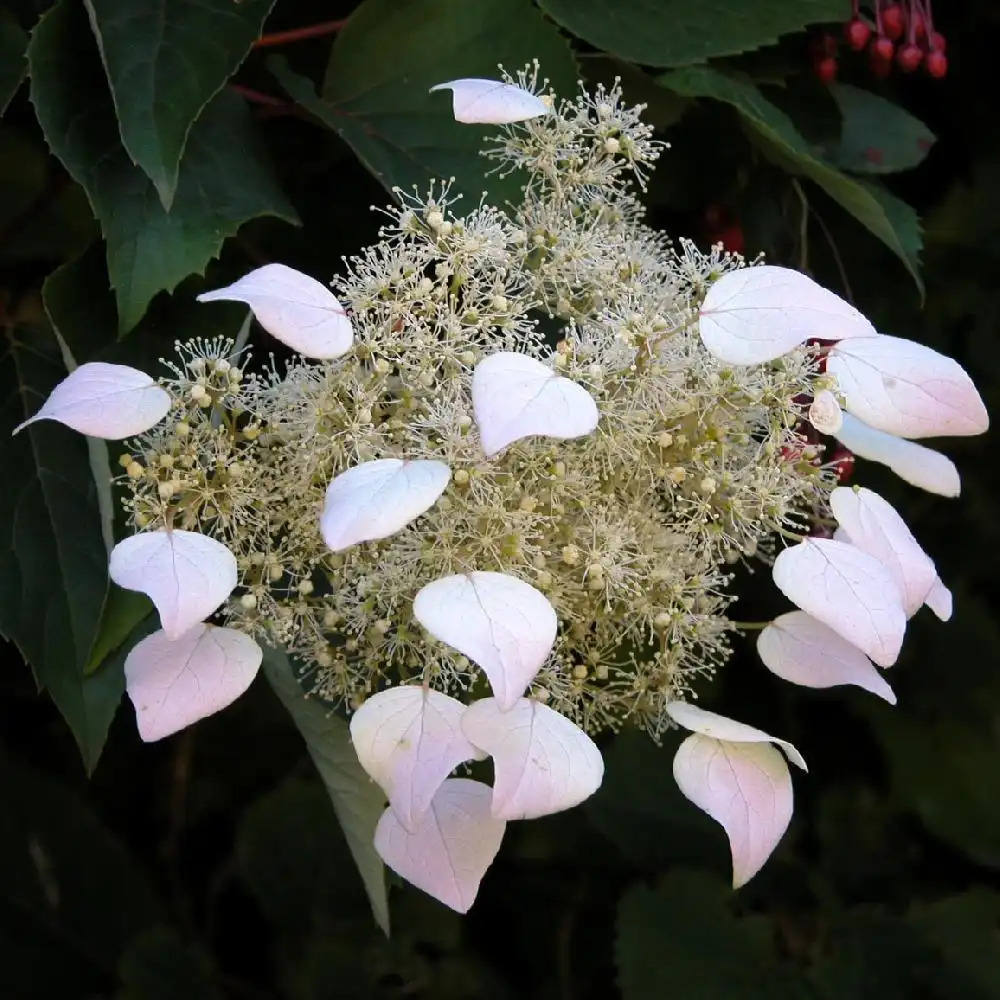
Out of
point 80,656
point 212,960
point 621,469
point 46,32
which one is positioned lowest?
point 212,960

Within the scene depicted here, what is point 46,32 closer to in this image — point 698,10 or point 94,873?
point 698,10

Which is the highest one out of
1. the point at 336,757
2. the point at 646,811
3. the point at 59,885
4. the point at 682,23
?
the point at 682,23

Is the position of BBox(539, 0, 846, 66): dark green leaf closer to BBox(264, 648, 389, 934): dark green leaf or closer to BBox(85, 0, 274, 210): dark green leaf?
BBox(85, 0, 274, 210): dark green leaf

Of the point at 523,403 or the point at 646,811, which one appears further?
the point at 646,811

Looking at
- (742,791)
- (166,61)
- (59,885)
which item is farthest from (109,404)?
(59,885)

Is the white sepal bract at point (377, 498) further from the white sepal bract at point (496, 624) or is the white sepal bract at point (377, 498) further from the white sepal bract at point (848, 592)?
the white sepal bract at point (848, 592)

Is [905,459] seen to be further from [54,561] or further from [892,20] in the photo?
[54,561]

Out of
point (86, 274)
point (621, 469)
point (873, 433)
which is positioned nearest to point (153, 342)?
point (86, 274)
